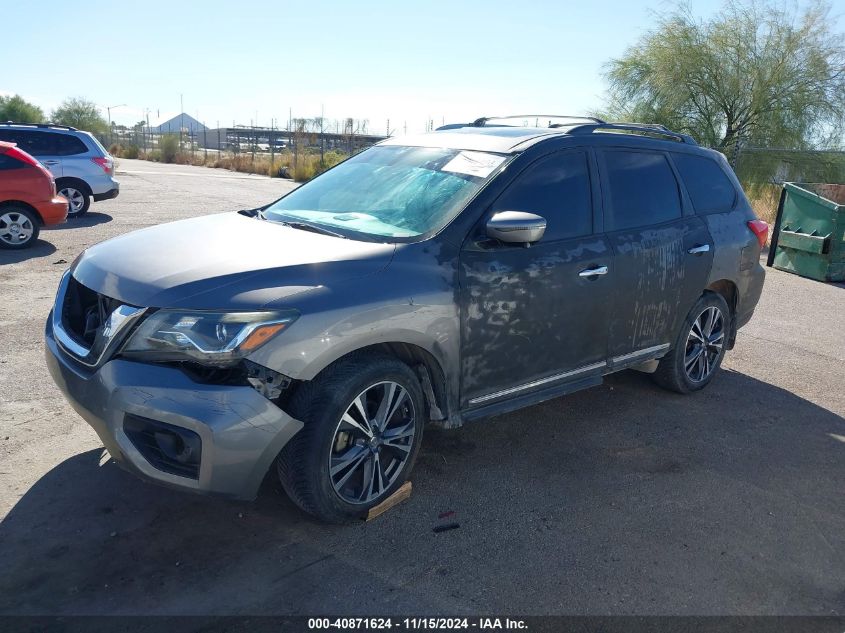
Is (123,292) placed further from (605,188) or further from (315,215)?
(605,188)

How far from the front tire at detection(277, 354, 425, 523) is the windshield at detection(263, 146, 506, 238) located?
79cm

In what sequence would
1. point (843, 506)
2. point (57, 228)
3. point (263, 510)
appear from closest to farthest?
point (263, 510) < point (843, 506) < point (57, 228)

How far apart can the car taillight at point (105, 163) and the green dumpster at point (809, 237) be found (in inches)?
484

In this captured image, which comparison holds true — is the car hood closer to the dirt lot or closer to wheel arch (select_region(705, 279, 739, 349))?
the dirt lot

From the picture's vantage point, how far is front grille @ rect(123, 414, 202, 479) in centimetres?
305

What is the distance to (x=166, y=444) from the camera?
123 inches

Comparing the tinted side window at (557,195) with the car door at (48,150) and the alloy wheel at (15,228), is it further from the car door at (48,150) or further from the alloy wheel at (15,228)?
the car door at (48,150)

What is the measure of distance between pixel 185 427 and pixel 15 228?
8755 millimetres

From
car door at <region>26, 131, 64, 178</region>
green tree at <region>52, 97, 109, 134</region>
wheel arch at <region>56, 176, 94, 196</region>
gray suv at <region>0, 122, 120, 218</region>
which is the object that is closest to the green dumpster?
gray suv at <region>0, 122, 120, 218</region>

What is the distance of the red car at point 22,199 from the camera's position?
33.3 ft

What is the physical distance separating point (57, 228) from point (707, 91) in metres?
13.9

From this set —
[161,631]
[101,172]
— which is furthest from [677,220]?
[101,172]

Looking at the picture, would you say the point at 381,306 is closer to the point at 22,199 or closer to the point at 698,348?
the point at 698,348

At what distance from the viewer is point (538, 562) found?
3.36 metres
